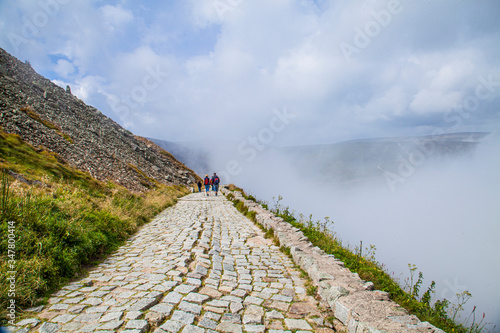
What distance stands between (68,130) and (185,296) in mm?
28578

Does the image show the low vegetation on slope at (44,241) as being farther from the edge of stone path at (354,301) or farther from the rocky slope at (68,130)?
the rocky slope at (68,130)

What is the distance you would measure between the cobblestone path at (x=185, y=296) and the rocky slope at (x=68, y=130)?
53.5ft

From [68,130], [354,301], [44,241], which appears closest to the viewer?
[354,301]

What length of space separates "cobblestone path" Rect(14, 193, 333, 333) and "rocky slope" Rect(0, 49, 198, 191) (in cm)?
1629

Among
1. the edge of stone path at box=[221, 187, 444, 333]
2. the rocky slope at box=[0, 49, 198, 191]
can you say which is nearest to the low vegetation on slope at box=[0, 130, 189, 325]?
the edge of stone path at box=[221, 187, 444, 333]

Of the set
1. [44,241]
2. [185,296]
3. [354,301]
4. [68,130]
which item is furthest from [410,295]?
[68,130]

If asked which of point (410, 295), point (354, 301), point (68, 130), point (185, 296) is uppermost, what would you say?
point (68, 130)

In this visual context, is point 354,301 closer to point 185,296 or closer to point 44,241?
point 185,296

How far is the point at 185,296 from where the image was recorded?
4.24 m

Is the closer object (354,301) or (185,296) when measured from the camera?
(354,301)

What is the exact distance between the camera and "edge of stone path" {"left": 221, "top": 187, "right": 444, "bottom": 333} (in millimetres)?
3279

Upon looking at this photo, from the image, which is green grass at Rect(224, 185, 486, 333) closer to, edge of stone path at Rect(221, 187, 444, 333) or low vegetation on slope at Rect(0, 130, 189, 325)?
edge of stone path at Rect(221, 187, 444, 333)

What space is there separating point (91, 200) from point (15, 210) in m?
4.83

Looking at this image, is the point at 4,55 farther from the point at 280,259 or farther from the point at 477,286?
the point at 477,286
